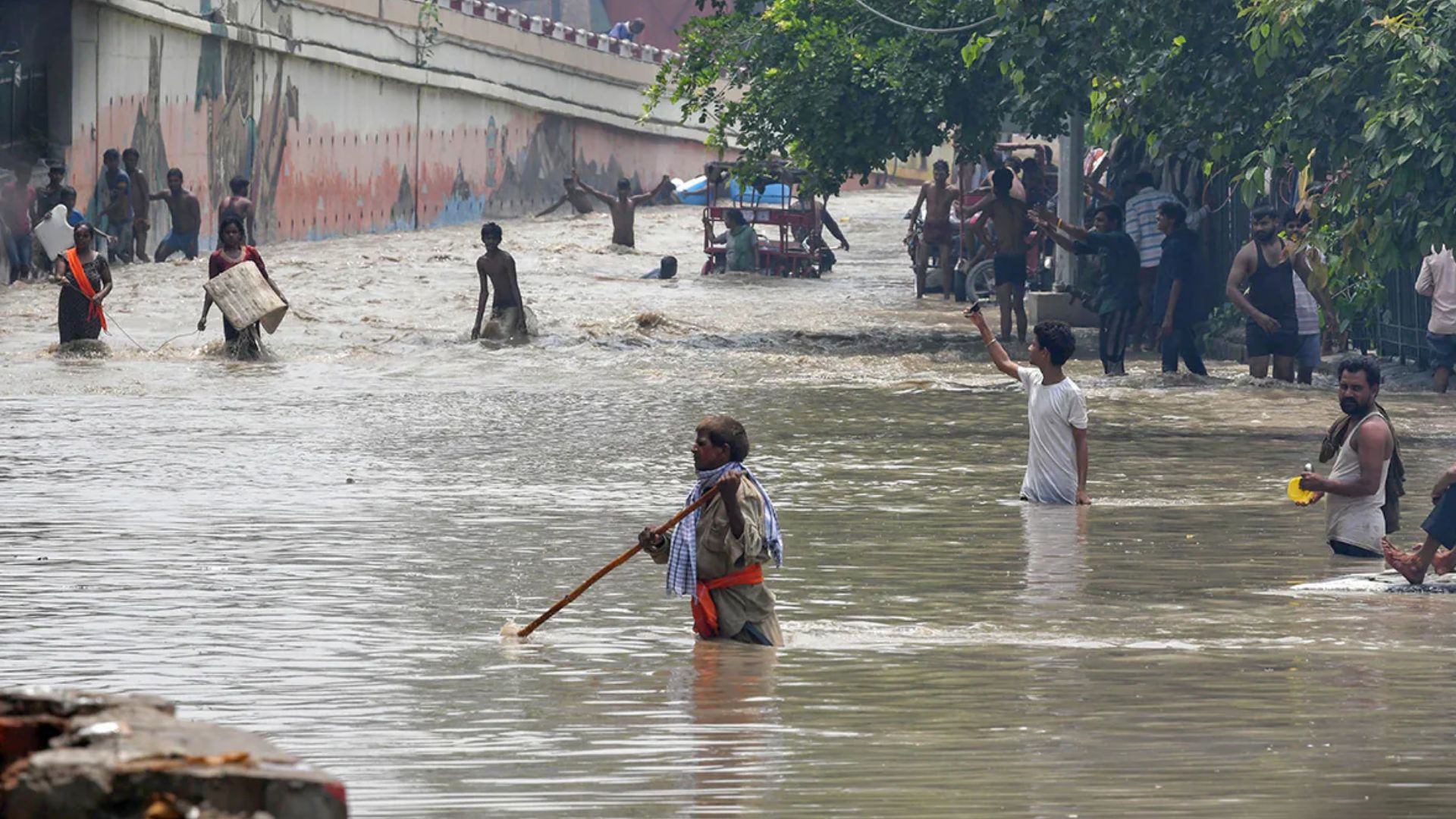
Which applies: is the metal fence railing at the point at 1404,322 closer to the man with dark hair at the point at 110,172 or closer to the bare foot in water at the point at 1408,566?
the bare foot in water at the point at 1408,566

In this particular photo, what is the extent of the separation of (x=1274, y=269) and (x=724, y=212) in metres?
16.9

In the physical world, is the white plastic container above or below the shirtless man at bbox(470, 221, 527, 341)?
above

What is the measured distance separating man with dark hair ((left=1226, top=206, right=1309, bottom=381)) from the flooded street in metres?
0.57

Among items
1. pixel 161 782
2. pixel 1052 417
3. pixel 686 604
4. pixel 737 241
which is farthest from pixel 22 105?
pixel 161 782

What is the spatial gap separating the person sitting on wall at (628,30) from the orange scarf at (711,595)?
44016 mm

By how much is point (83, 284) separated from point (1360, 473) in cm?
1397

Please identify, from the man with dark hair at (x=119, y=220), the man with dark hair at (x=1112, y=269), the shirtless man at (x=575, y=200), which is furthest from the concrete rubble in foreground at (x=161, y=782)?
the shirtless man at (x=575, y=200)

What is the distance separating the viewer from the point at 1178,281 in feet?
65.2

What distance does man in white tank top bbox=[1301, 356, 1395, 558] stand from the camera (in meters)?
10.9

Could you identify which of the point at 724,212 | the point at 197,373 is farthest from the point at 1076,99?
the point at 724,212

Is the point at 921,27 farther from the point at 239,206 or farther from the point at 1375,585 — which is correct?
the point at 1375,585

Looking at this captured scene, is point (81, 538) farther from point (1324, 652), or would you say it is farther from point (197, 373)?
point (197, 373)

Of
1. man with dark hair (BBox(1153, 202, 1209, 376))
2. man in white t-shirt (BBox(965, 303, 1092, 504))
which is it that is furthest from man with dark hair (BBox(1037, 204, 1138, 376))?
man in white t-shirt (BBox(965, 303, 1092, 504))

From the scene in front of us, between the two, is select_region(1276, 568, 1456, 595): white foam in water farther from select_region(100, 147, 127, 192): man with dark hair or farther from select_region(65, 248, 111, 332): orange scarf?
select_region(100, 147, 127, 192): man with dark hair
